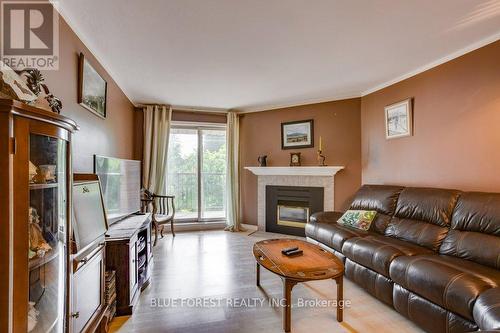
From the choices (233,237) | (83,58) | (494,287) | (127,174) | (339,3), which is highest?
(339,3)

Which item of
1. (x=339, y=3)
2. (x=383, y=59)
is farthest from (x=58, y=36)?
(x=383, y=59)

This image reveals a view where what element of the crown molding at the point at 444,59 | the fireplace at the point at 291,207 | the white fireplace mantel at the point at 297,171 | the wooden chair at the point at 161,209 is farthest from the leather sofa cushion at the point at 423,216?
the wooden chair at the point at 161,209

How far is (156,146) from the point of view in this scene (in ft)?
15.5

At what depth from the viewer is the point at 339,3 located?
186 cm

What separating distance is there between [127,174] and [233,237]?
7.23 feet

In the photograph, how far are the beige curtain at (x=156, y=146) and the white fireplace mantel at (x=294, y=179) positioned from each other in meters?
1.72

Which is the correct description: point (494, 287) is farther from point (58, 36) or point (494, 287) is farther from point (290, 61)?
point (58, 36)

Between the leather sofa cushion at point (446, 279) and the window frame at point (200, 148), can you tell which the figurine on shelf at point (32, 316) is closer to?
the leather sofa cushion at point (446, 279)

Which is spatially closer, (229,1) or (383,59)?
(229,1)

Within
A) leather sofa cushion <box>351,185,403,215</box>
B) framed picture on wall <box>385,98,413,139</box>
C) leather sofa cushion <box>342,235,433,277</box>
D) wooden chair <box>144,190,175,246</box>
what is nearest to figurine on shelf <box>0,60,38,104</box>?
leather sofa cushion <box>342,235,433,277</box>

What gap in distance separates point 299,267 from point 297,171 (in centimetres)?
275

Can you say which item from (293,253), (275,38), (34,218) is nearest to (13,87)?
(34,218)

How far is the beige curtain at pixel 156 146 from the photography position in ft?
15.3

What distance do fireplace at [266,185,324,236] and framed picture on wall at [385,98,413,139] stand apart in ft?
4.98
